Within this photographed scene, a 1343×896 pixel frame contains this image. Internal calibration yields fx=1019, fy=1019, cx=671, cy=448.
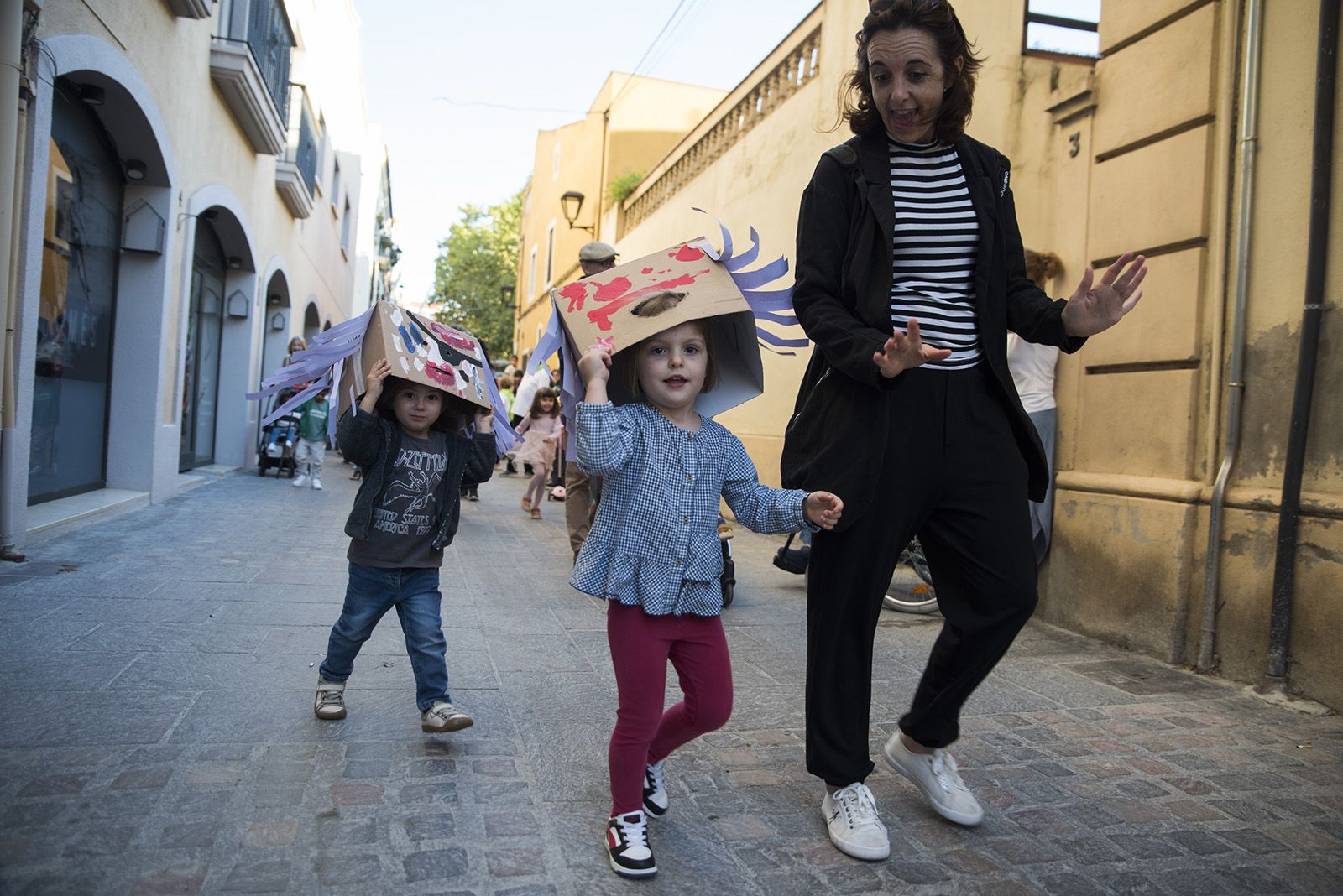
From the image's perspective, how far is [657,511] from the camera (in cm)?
246

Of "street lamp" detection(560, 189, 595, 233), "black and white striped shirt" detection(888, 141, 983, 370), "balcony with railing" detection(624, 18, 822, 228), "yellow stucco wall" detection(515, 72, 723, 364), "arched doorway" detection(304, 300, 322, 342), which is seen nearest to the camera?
"black and white striped shirt" detection(888, 141, 983, 370)

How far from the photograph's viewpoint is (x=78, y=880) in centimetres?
213

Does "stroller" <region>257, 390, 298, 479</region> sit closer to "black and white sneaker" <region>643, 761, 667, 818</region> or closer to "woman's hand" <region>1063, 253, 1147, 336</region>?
"black and white sneaker" <region>643, 761, 667, 818</region>

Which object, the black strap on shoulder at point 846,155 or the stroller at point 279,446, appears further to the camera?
the stroller at point 279,446

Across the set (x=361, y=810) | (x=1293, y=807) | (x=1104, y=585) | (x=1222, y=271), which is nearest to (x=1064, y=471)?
(x=1104, y=585)

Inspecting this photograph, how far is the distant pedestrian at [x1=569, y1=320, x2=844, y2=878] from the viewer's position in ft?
7.83

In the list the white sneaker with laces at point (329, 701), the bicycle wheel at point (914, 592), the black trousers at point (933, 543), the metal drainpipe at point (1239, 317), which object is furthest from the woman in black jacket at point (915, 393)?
the bicycle wheel at point (914, 592)

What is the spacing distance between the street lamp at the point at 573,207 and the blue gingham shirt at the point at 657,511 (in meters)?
19.2

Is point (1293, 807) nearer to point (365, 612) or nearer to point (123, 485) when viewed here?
point (365, 612)

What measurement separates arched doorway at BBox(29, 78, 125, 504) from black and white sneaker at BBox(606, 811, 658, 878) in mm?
5980

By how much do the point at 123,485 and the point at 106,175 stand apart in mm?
2543

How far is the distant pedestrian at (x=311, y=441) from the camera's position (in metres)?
11.7

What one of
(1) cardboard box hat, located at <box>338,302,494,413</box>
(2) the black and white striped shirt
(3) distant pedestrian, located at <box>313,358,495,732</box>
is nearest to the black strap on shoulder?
(2) the black and white striped shirt

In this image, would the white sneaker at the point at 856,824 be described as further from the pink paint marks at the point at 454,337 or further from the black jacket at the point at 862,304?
the pink paint marks at the point at 454,337
